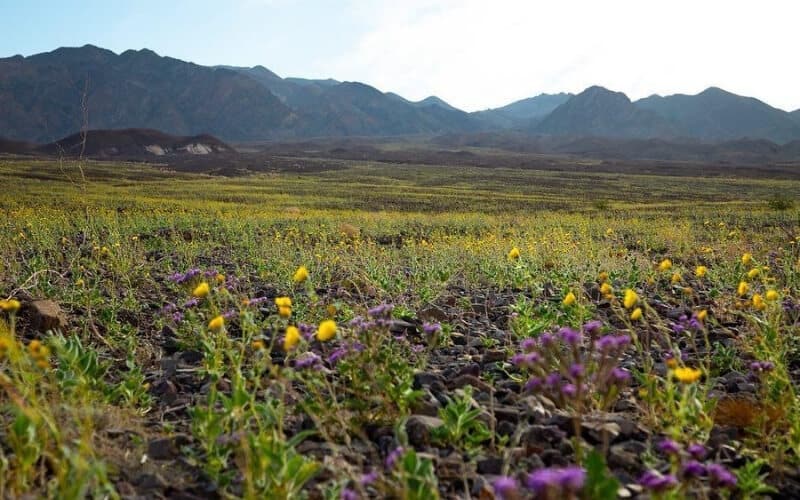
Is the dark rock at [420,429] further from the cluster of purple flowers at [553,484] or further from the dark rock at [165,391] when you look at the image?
the dark rock at [165,391]

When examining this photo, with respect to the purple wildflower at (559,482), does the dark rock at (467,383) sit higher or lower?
lower

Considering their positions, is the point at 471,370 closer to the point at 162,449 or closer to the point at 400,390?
the point at 400,390

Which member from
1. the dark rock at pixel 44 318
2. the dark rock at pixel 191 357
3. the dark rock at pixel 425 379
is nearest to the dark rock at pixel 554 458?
the dark rock at pixel 425 379

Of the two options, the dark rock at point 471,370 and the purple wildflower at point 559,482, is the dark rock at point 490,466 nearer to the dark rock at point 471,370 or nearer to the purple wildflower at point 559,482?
the purple wildflower at point 559,482

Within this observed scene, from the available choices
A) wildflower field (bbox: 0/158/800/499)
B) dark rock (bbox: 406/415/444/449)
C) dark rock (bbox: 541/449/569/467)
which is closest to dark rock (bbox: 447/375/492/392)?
wildflower field (bbox: 0/158/800/499)

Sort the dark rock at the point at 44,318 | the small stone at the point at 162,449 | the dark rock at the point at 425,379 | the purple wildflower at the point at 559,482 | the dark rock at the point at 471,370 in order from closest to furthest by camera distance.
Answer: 1. the purple wildflower at the point at 559,482
2. the small stone at the point at 162,449
3. the dark rock at the point at 425,379
4. the dark rock at the point at 471,370
5. the dark rock at the point at 44,318

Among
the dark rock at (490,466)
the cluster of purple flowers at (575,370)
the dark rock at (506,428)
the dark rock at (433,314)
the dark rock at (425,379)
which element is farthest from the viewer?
the dark rock at (433,314)

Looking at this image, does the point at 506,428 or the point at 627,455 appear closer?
the point at 627,455

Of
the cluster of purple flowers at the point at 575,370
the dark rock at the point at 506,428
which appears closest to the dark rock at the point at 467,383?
the cluster of purple flowers at the point at 575,370

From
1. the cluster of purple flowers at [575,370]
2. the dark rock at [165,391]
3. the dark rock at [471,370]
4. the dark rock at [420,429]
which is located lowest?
the dark rock at [165,391]

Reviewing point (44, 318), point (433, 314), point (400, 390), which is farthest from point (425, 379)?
point (44, 318)

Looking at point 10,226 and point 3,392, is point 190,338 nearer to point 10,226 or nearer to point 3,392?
point 3,392

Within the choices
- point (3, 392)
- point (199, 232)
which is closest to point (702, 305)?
point (3, 392)

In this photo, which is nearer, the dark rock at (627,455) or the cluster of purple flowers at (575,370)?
the cluster of purple flowers at (575,370)
